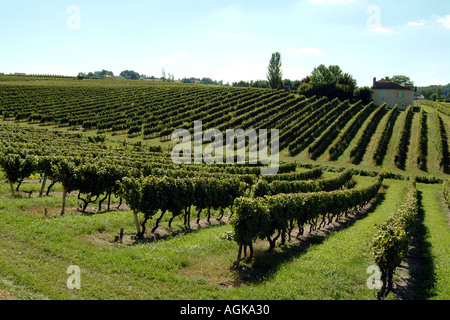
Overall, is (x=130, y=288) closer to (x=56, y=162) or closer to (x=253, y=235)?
(x=253, y=235)

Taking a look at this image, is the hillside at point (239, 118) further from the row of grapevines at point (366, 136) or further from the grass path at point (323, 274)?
the grass path at point (323, 274)

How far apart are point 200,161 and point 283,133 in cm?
2551

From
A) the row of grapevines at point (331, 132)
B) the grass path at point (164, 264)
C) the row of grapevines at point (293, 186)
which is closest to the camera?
the grass path at point (164, 264)

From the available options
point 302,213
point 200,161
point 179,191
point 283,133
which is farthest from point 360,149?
point 179,191

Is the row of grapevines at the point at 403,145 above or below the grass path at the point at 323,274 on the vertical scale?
above

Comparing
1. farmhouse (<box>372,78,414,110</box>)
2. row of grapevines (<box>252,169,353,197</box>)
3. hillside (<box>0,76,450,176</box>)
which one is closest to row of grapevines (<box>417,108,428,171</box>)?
hillside (<box>0,76,450,176</box>)

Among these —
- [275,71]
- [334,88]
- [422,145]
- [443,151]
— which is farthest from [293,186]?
[275,71]

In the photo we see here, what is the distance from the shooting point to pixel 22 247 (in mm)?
14711

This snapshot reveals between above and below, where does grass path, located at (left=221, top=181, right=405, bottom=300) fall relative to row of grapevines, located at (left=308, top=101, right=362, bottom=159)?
below

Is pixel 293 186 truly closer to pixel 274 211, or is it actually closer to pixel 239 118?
pixel 274 211

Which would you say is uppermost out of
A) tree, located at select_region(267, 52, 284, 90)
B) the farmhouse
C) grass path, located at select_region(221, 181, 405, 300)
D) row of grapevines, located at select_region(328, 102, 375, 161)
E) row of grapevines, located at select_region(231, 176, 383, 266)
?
tree, located at select_region(267, 52, 284, 90)

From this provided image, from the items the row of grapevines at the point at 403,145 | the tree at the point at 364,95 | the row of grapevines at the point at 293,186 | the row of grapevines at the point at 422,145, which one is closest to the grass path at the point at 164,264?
the row of grapevines at the point at 293,186

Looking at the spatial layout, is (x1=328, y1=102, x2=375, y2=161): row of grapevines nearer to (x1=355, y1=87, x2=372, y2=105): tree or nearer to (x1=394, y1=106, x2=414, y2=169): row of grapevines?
(x1=355, y1=87, x2=372, y2=105): tree

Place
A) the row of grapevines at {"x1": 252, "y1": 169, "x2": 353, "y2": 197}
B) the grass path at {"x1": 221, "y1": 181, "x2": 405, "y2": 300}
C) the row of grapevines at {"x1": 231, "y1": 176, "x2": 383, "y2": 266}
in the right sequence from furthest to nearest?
the row of grapevines at {"x1": 252, "y1": 169, "x2": 353, "y2": 197} < the row of grapevines at {"x1": 231, "y1": 176, "x2": 383, "y2": 266} < the grass path at {"x1": 221, "y1": 181, "x2": 405, "y2": 300}
